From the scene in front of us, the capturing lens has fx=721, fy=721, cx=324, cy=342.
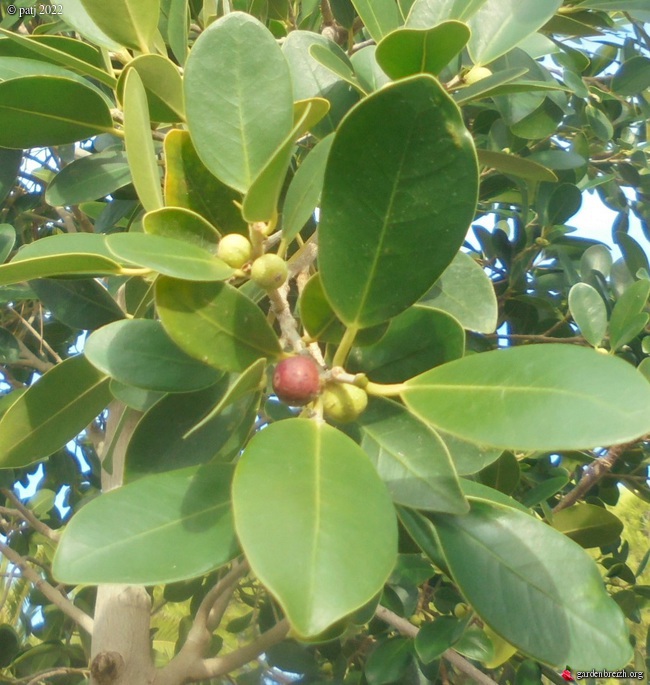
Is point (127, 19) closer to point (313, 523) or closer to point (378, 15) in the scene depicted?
point (378, 15)

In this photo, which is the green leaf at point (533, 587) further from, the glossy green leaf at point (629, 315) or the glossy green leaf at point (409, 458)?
the glossy green leaf at point (629, 315)

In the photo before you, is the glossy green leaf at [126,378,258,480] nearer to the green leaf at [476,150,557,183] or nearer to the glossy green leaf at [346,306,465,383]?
the glossy green leaf at [346,306,465,383]

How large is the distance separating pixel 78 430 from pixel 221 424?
202mm

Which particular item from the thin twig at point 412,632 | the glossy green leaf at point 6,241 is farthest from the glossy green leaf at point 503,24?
the thin twig at point 412,632

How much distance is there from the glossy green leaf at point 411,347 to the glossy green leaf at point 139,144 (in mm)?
221

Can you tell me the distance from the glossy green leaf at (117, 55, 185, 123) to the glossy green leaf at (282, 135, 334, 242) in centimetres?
17

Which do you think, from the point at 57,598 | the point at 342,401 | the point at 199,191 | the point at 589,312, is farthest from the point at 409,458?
the point at 57,598

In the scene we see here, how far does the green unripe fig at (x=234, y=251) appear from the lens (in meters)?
0.60

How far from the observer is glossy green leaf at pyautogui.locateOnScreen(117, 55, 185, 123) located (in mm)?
709

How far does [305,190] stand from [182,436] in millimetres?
249

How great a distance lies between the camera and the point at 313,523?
0.42 meters

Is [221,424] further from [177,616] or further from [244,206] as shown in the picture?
[177,616]

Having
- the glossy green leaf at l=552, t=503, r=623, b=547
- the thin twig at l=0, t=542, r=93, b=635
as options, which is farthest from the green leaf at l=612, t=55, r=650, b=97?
the thin twig at l=0, t=542, r=93, b=635

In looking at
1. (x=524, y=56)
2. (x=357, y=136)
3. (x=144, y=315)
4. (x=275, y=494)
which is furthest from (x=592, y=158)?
(x=275, y=494)
